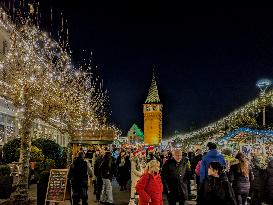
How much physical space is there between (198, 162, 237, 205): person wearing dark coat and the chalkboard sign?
7.33 m

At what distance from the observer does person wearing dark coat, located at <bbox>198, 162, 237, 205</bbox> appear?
6.53 meters

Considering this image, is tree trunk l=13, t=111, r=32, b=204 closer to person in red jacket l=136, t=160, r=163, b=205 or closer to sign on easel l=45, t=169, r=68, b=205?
sign on easel l=45, t=169, r=68, b=205

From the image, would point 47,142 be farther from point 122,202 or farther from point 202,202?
point 202,202

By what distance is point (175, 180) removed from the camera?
11719 millimetres

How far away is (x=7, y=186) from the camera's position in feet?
56.6

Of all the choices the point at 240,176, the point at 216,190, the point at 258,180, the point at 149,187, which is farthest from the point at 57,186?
the point at 216,190

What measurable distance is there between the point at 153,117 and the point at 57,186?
11369 cm

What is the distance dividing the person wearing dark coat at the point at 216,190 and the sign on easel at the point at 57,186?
7325mm

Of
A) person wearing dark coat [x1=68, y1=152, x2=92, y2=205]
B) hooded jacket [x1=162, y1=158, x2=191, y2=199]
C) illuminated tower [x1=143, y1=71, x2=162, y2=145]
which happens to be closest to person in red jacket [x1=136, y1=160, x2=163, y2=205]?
A: hooded jacket [x1=162, y1=158, x2=191, y2=199]

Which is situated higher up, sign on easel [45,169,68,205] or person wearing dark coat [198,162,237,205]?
person wearing dark coat [198,162,237,205]

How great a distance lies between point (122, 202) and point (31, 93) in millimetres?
5251

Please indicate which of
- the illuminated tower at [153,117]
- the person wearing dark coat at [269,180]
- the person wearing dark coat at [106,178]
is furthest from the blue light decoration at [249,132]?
the illuminated tower at [153,117]

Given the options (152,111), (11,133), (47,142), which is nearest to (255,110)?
(47,142)

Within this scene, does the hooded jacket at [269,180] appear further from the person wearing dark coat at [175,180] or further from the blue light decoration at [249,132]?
the blue light decoration at [249,132]
